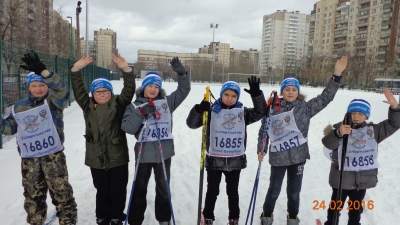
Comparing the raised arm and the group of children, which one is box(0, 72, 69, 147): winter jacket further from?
the raised arm

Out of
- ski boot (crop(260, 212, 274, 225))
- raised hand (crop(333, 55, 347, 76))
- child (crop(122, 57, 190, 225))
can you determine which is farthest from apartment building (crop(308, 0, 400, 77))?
child (crop(122, 57, 190, 225))

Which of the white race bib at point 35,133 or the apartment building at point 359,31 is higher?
the apartment building at point 359,31

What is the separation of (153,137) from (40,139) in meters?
1.22

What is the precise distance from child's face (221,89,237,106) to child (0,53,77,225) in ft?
6.06

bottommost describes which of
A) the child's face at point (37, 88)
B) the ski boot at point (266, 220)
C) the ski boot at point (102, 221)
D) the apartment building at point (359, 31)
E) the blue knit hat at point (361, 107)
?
the ski boot at point (266, 220)

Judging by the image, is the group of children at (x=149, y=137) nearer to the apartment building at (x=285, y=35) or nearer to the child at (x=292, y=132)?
the child at (x=292, y=132)

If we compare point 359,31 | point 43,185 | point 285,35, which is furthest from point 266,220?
point 285,35

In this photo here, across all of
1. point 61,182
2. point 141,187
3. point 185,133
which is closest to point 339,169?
point 141,187

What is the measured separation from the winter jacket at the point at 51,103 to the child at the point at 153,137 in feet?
2.54

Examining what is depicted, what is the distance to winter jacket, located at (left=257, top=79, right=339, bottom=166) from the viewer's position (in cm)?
343

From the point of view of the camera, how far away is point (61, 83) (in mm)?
3285

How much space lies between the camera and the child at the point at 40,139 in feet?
10.2

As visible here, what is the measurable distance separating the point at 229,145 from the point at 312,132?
20.4 feet

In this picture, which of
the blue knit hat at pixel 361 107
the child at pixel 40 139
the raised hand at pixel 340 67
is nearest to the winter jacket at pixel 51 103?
the child at pixel 40 139
